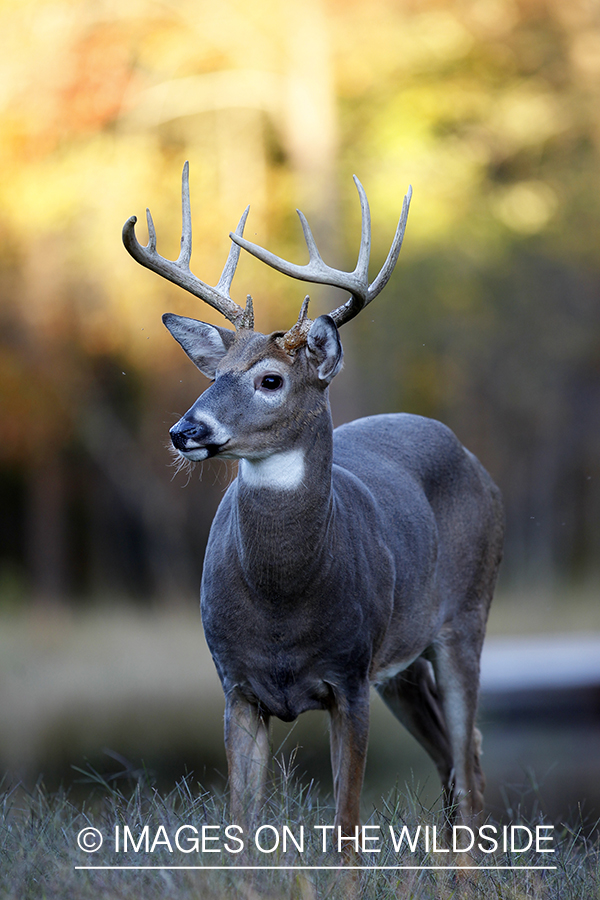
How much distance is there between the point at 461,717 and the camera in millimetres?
4898

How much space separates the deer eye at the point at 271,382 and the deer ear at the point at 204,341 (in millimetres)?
300

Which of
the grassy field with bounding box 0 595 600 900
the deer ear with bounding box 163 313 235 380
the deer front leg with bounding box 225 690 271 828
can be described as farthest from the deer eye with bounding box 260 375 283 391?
the grassy field with bounding box 0 595 600 900

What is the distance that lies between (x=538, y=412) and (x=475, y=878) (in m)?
15.5

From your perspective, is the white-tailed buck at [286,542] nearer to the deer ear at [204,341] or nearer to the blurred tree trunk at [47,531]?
the deer ear at [204,341]

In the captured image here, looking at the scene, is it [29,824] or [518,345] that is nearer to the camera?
[29,824]

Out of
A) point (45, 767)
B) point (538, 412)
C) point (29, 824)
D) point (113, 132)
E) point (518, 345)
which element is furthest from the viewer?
point (538, 412)

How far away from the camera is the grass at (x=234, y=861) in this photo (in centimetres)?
316

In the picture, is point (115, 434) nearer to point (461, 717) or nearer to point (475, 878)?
point (461, 717)

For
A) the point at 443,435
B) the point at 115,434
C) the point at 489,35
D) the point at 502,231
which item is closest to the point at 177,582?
the point at 115,434

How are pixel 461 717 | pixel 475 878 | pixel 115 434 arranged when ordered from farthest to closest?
pixel 115 434
pixel 461 717
pixel 475 878

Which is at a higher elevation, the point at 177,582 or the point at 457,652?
the point at 457,652

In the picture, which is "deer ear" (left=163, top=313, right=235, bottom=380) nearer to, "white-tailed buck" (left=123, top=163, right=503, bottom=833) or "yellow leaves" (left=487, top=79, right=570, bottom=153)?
"white-tailed buck" (left=123, top=163, right=503, bottom=833)

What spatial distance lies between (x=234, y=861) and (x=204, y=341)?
1750 millimetres

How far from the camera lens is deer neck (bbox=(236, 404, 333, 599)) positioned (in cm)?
387
